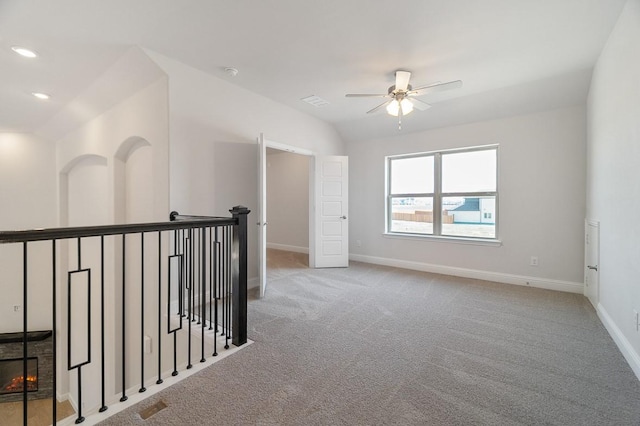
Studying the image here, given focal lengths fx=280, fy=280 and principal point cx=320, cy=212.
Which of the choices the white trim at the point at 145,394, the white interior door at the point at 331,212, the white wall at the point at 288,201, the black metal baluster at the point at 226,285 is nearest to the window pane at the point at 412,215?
the white interior door at the point at 331,212

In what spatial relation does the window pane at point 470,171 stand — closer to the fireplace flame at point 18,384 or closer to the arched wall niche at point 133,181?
the arched wall niche at point 133,181

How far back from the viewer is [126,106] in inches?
142

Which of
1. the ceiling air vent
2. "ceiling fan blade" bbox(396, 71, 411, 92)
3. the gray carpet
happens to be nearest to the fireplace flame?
the gray carpet

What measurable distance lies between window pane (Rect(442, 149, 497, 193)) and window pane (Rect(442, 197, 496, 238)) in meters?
0.18

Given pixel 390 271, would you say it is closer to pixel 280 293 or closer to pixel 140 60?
pixel 280 293

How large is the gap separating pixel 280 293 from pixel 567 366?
9.36ft

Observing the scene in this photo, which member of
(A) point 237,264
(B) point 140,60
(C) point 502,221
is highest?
(B) point 140,60

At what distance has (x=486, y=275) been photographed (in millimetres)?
4324

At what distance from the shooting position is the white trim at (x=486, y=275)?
377cm

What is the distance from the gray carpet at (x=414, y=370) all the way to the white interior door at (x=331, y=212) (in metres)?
1.67

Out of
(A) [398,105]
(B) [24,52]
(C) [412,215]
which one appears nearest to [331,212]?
(C) [412,215]

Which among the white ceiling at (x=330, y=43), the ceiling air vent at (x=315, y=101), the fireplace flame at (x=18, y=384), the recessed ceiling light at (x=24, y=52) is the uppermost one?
the ceiling air vent at (x=315, y=101)

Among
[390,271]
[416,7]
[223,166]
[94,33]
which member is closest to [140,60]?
[94,33]

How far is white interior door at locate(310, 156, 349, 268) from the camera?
5.00 metres
